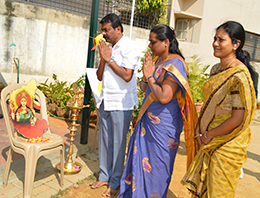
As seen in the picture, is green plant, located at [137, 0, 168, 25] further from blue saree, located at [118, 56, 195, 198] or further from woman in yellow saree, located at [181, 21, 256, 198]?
woman in yellow saree, located at [181, 21, 256, 198]

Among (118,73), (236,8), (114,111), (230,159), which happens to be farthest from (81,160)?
(236,8)

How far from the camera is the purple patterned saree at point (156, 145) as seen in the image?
2.25 metres

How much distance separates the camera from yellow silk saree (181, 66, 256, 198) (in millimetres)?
1766

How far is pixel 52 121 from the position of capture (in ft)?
17.4

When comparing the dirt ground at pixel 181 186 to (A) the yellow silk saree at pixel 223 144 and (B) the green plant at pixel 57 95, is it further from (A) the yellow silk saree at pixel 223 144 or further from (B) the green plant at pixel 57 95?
(B) the green plant at pixel 57 95

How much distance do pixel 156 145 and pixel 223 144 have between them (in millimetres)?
647

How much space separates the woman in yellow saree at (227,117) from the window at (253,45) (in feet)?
39.3

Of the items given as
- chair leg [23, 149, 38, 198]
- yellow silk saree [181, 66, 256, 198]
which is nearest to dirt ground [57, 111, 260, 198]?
chair leg [23, 149, 38, 198]

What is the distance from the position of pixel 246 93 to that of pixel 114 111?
4.64 feet

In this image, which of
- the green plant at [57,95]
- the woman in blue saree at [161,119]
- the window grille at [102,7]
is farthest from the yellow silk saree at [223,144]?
the window grille at [102,7]

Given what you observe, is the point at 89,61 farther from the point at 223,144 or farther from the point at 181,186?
the point at 223,144

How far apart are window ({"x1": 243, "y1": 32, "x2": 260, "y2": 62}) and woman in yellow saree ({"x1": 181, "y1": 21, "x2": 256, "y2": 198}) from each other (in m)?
12.0

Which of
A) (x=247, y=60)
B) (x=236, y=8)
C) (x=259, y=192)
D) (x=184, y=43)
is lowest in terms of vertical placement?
(x=259, y=192)

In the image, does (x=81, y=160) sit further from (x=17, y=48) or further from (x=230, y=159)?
(x=17, y=48)
